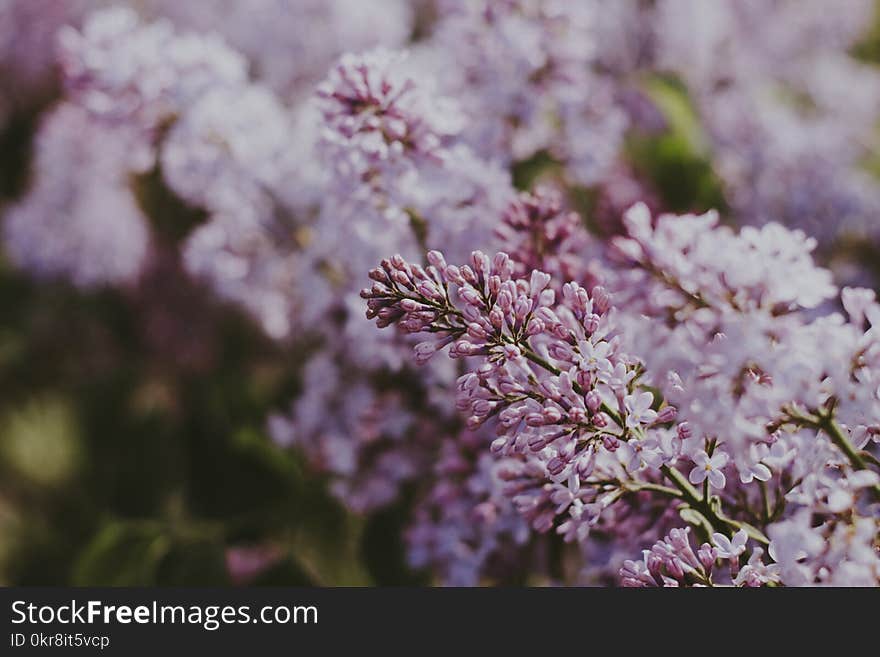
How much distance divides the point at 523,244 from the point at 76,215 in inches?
24.6

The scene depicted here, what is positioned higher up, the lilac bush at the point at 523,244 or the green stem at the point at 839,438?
the lilac bush at the point at 523,244

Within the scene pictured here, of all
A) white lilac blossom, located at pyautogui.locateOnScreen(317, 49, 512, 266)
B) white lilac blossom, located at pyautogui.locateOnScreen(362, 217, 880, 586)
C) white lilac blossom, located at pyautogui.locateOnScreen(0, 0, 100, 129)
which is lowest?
white lilac blossom, located at pyautogui.locateOnScreen(362, 217, 880, 586)

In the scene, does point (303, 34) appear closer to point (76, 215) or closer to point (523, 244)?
point (76, 215)

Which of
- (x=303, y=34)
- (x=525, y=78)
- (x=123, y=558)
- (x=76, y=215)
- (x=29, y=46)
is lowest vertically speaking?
(x=123, y=558)

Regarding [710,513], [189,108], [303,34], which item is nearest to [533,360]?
[710,513]

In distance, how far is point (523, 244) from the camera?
0.51m

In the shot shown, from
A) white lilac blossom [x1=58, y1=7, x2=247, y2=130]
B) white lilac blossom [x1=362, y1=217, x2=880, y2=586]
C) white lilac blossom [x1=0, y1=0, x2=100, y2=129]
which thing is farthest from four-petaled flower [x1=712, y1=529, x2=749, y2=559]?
white lilac blossom [x1=0, y1=0, x2=100, y2=129]

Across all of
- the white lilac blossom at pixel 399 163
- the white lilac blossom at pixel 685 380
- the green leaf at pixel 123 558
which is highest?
the white lilac blossom at pixel 399 163

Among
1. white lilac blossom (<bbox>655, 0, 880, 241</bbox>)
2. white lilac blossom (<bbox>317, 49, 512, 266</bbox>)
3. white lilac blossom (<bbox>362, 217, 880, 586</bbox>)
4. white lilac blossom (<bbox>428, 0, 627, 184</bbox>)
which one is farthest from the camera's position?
white lilac blossom (<bbox>655, 0, 880, 241</bbox>)

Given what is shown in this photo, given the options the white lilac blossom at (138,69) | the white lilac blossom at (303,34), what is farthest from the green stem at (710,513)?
the white lilac blossom at (303,34)

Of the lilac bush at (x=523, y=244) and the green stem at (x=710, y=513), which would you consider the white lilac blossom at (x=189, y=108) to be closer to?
the lilac bush at (x=523, y=244)

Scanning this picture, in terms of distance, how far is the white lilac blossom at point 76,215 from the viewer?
90cm

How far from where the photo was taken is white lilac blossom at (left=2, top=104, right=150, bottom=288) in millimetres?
902

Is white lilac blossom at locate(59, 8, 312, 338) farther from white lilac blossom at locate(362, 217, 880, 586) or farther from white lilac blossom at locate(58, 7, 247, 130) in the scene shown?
white lilac blossom at locate(362, 217, 880, 586)
